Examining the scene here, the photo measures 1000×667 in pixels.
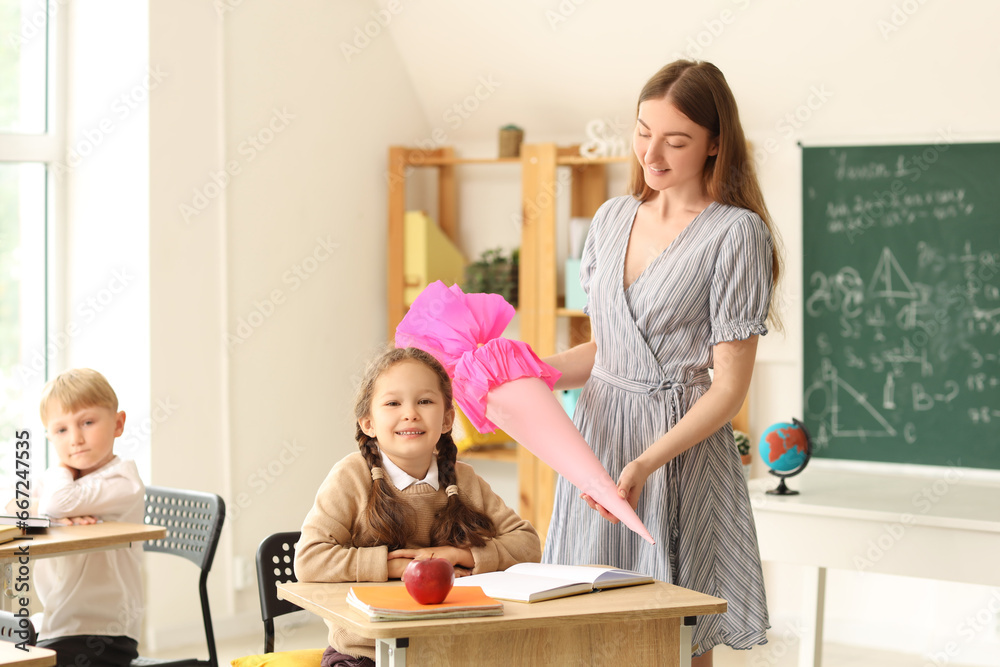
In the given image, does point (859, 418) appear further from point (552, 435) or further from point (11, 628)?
point (11, 628)

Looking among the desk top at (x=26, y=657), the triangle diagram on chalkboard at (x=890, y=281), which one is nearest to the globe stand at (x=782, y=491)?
the triangle diagram on chalkboard at (x=890, y=281)

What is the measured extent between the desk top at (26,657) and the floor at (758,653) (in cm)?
236

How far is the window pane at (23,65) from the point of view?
3.95 meters

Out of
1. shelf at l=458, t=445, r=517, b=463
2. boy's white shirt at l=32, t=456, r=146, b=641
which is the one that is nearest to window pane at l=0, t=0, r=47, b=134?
boy's white shirt at l=32, t=456, r=146, b=641

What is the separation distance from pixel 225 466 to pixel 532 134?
6.32 ft

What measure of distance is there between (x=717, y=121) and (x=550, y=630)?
905mm

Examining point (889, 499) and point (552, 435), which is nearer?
point (552, 435)

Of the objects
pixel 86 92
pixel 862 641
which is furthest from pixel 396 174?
pixel 862 641

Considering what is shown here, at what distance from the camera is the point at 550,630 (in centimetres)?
160

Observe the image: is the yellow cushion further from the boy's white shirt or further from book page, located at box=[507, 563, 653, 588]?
the boy's white shirt

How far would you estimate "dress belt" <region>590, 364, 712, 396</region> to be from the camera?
1898 mm

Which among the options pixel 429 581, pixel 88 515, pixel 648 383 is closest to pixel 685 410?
pixel 648 383

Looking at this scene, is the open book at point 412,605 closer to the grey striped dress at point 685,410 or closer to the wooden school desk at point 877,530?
the grey striped dress at point 685,410

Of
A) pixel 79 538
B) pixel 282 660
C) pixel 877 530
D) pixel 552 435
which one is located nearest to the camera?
pixel 552 435
